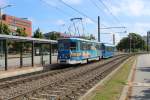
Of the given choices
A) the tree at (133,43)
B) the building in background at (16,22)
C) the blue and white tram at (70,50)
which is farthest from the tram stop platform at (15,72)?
the tree at (133,43)

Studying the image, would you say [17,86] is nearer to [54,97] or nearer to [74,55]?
[54,97]

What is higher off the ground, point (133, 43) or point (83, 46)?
point (133, 43)

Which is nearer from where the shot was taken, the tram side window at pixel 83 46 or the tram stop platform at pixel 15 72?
the tram stop platform at pixel 15 72

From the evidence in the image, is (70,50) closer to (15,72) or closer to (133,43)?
(15,72)

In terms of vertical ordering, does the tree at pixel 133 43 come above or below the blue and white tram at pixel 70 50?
above

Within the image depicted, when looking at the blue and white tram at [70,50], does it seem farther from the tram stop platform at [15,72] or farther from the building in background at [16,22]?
the building in background at [16,22]

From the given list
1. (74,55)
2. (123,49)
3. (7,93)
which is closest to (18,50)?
(74,55)

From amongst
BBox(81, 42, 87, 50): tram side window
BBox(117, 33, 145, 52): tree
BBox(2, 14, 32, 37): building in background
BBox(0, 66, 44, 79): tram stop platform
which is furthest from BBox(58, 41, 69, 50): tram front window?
BBox(117, 33, 145, 52): tree

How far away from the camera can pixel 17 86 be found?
1942 centimetres

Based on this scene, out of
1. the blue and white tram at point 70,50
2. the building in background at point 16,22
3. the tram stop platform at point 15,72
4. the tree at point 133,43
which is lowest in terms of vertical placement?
the tram stop platform at point 15,72

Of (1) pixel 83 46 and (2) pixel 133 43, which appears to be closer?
(1) pixel 83 46

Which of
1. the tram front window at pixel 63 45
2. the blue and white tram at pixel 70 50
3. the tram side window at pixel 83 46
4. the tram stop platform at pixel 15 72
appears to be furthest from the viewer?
the tram side window at pixel 83 46

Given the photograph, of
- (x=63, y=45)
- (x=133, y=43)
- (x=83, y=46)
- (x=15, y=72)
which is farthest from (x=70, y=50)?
(x=133, y=43)

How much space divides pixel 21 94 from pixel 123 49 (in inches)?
6990
